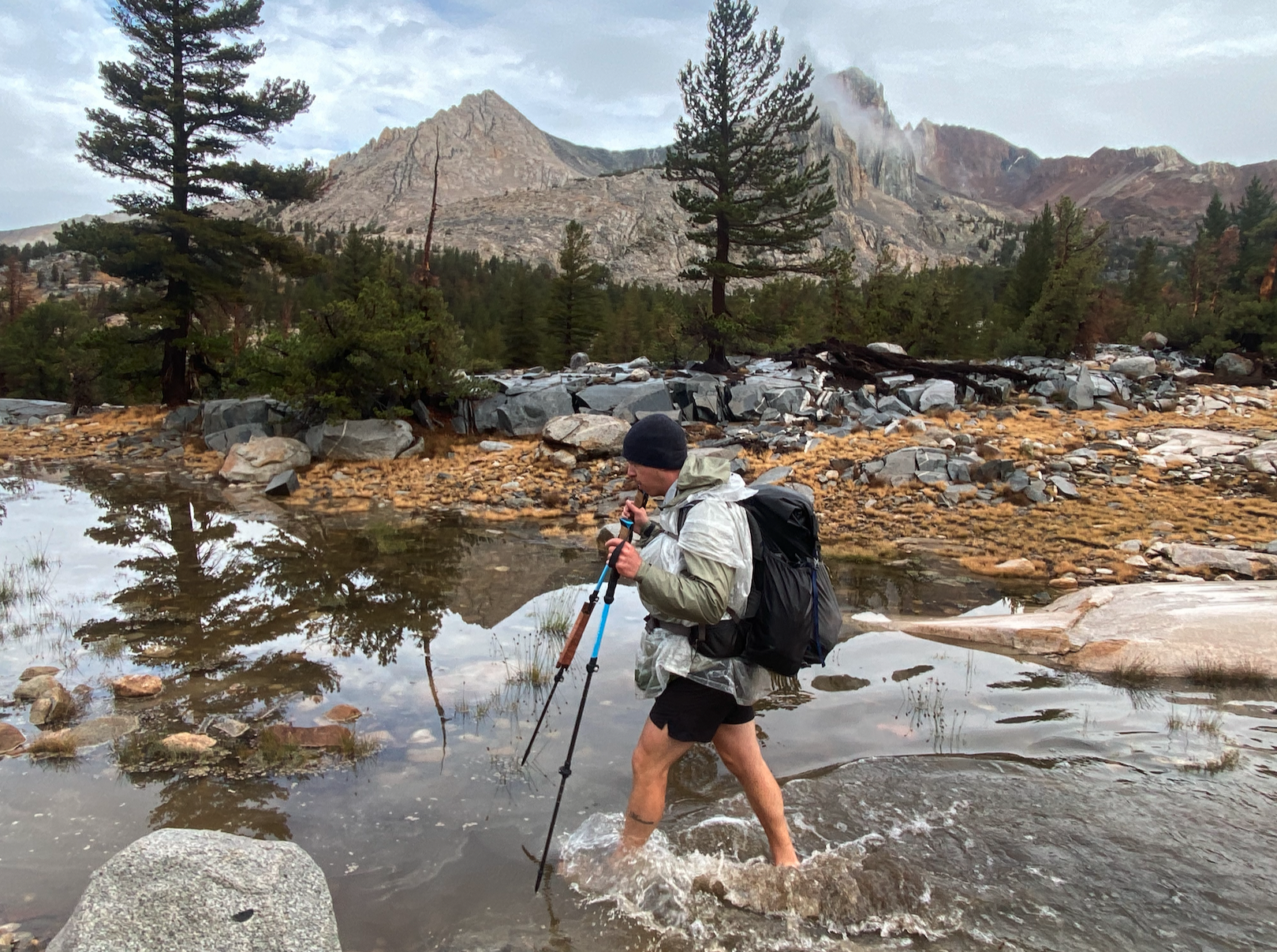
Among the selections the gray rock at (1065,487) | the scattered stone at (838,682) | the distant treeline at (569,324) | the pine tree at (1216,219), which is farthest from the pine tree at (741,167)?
the pine tree at (1216,219)

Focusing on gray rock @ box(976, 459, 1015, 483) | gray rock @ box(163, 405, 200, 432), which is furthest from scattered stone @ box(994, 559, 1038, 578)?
gray rock @ box(163, 405, 200, 432)

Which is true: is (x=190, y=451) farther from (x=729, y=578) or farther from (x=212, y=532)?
(x=729, y=578)

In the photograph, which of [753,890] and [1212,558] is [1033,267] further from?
[753,890]

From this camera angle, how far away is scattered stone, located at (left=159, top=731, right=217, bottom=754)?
4.02 metres

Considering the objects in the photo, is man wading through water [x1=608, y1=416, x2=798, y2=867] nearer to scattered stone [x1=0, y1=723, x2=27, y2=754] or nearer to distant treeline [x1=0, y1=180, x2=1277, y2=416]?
scattered stone [x1=0, y1=723, x2=27, y2=754]

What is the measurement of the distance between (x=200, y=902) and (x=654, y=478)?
2.11 meters

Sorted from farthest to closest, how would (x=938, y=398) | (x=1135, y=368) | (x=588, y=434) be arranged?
(x=1135, y=368) → (x=938, y=398) → (x=588, y=434)

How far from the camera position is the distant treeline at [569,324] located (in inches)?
583

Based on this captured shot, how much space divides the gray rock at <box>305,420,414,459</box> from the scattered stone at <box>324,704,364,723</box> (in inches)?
400

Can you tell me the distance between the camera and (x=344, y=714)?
15.2ft

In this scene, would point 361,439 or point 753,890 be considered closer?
point 753,890

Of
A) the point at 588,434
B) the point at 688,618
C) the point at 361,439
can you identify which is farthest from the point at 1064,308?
the point at 688,618

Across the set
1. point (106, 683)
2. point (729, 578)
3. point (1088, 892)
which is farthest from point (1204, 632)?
point (106, 683)

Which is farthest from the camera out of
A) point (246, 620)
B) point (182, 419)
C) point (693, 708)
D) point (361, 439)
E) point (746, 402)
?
point (182, 419)
